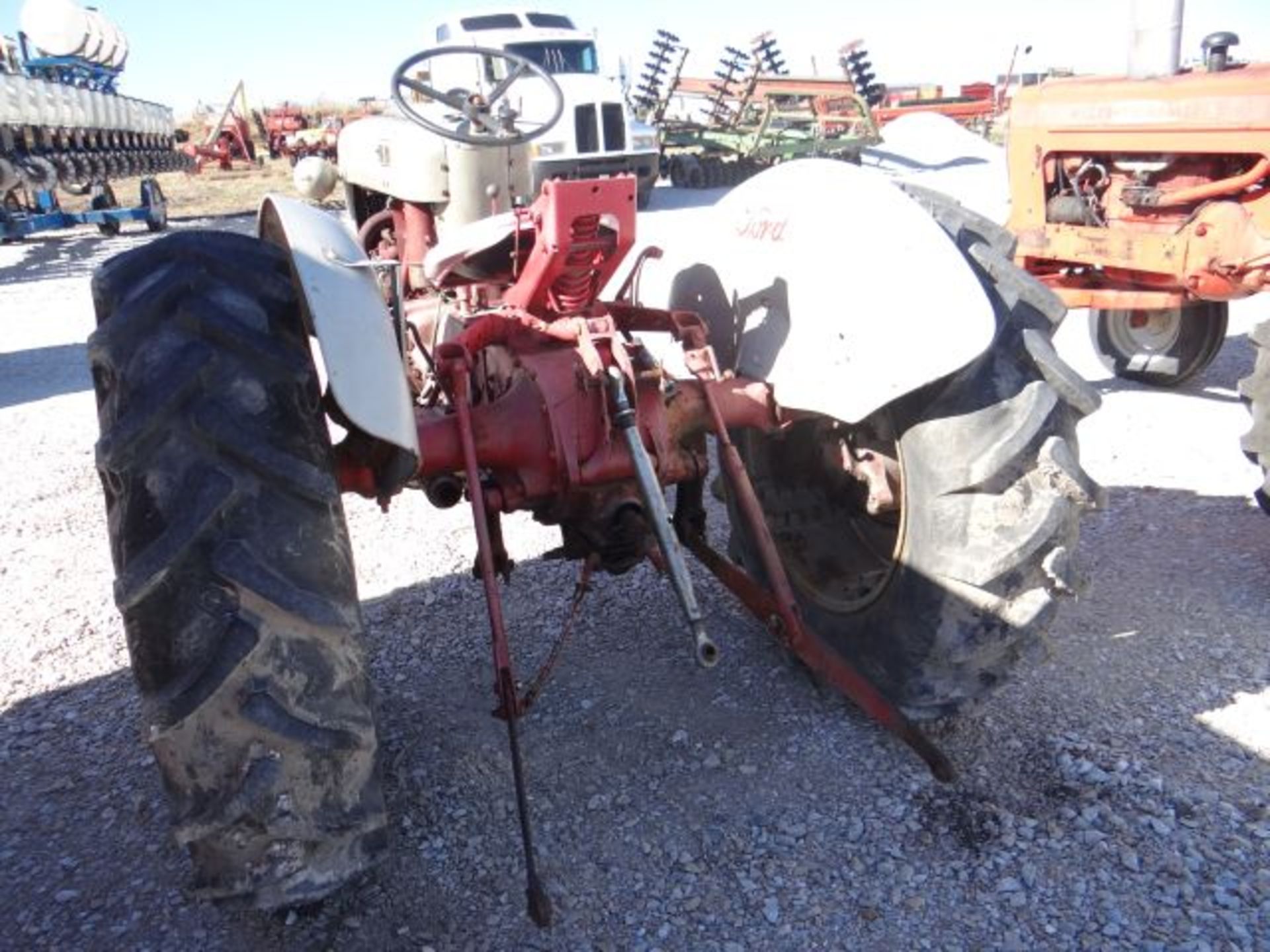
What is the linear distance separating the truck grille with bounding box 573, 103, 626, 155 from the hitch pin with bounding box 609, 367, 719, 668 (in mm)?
11997

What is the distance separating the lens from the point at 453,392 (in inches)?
87.0

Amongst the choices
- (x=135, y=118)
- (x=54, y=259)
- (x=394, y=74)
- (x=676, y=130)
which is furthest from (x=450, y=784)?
(x=676, y=130)

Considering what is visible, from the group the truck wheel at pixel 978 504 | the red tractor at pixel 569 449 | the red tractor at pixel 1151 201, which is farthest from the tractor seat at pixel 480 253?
the red tractor at pixel 1151 201

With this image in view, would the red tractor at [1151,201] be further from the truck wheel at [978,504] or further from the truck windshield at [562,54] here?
the truck windshield at [562,54]

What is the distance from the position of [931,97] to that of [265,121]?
16.7 metres

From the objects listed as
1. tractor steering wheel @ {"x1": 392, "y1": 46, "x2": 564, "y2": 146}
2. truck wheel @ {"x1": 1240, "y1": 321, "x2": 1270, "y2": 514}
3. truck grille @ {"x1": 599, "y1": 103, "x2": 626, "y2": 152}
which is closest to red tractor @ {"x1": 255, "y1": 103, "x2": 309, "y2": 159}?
truck grille @ {"x1": 599, "y1": 103, "x2": 626, "y2": 152}

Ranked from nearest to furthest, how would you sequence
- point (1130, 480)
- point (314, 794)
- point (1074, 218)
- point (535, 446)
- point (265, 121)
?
point (314, 794)
point (535, 446)
point (1130, 480)
point (1074, 218)
point (265, 121)

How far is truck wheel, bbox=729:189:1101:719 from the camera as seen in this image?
7.00 feet

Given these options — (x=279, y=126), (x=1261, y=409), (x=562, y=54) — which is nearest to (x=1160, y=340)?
(x=1261, y=409)

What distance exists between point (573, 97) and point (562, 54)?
1261 millimetres

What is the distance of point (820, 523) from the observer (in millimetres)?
2936

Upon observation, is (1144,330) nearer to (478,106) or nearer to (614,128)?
(478,106)

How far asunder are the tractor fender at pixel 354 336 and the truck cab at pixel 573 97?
1106 centimetres

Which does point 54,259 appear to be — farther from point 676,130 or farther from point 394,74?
point 394,74
